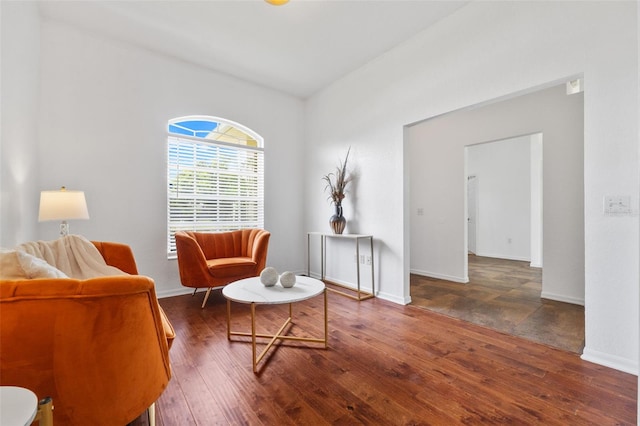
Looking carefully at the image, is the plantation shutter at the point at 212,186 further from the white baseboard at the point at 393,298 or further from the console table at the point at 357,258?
the white baseboard at the point at 393,298

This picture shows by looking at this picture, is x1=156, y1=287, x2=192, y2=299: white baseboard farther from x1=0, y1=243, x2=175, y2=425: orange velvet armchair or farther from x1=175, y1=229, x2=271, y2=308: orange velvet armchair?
x1=0, y1=243, x2=175, y2=425: orange velvet armchair

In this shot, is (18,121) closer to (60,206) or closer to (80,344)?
(60,206)

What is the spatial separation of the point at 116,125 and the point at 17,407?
10.9 ft

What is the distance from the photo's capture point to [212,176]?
3.96 m

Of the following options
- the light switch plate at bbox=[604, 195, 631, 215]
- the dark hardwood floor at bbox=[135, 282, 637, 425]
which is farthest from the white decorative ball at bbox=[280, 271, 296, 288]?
the light switch plate at bbox=[604, 195, 631, 215]

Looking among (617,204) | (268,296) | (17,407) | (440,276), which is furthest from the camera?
(440,276)

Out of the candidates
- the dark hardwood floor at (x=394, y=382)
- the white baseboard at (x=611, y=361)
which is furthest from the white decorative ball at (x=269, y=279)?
the white baseboard at (x=611, y=361)

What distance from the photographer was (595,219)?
197 centimetres

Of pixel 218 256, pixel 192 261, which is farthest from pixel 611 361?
pixel 218 256

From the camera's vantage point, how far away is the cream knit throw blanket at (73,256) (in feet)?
5.81

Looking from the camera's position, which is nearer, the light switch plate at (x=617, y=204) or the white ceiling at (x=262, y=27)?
the light switch plate at (x=617, y=204)

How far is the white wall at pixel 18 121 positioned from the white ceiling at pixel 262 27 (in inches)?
24.6

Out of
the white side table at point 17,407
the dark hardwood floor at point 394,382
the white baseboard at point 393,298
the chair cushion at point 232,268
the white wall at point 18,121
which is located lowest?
the dark hardwood floor at point 394,382

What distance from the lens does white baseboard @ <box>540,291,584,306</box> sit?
3169 millimetres
